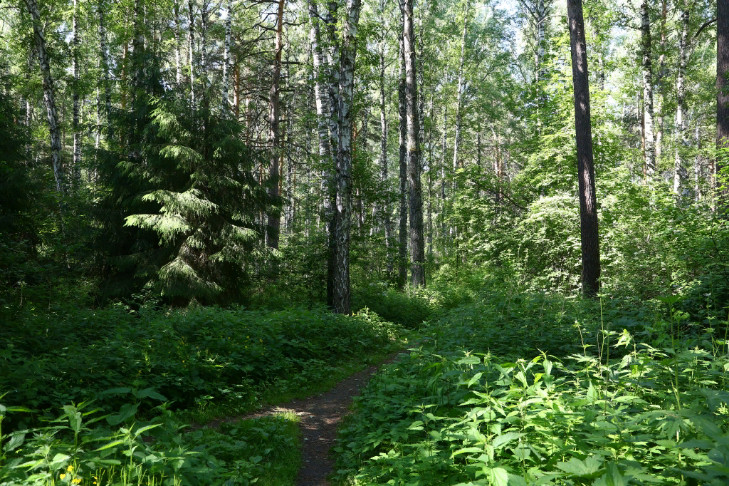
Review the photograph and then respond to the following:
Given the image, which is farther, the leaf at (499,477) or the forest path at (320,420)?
the forest path at (320,420)

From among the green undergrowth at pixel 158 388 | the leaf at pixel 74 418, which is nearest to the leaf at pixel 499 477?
the green undergrowth at pixel 158 388

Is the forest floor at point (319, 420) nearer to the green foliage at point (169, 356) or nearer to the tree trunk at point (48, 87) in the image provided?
the green foliage at point (169, 356)

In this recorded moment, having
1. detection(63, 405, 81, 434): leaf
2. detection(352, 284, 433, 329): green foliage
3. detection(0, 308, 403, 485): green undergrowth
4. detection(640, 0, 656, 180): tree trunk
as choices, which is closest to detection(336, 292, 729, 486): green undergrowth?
detection(0, 308, 403, 485): green undergrowth

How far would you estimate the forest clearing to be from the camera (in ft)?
8.67

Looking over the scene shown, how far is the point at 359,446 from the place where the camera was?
4.25m

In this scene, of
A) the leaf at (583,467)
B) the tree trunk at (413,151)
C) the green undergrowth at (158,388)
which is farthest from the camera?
the tree trunk at (413,151)

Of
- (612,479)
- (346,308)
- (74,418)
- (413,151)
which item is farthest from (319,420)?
(413,151)

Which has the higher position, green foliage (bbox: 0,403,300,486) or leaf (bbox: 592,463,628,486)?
leaf (bbox: 592,463,628,486)

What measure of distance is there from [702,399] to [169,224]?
31.5 ft

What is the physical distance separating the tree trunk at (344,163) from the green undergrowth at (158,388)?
1.40 metres

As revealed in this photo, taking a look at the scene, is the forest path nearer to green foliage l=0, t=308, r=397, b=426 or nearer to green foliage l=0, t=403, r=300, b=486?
green foliage l=0, t=403, r=300, b=486

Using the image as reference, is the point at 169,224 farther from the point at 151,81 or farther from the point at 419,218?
the point at 419,218

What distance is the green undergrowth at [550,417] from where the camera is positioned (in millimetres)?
2035

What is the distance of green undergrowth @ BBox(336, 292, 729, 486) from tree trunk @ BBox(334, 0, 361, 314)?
5094 millimetres
